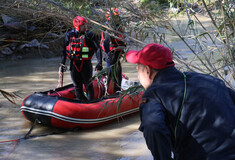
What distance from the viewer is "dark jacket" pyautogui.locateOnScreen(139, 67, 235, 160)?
4.03 feet

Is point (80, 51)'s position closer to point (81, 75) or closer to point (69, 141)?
point (81, 75)

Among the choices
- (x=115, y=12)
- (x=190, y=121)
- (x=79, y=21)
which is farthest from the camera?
(x=79, y=21)

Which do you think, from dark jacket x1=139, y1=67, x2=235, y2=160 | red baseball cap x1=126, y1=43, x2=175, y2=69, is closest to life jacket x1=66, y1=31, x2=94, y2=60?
red baseball cap x1=126, y1=43, x2=175, y2=69

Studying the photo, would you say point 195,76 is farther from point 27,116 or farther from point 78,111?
point 27,116

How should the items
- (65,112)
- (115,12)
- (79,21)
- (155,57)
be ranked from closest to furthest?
(155,57), (115,12), (79,21), (65,112)

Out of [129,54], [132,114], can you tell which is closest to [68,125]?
[132,114]

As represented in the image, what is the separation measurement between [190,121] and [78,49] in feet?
12.2

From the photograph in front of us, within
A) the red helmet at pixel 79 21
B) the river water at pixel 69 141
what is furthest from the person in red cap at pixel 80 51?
the river water at pixel 69 141

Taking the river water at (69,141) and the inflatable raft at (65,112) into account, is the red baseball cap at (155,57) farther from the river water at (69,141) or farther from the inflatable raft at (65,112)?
the inflatable raft at (65,112)

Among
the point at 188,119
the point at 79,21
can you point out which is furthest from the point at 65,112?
the point at 188,119

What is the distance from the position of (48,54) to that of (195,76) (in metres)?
10.6

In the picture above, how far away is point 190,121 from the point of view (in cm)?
125

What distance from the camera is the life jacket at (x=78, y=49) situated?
480 cm

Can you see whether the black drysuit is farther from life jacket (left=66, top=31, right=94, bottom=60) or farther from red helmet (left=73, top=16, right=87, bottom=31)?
red helmet (left=73, top=16, right=87, bottom=31)
